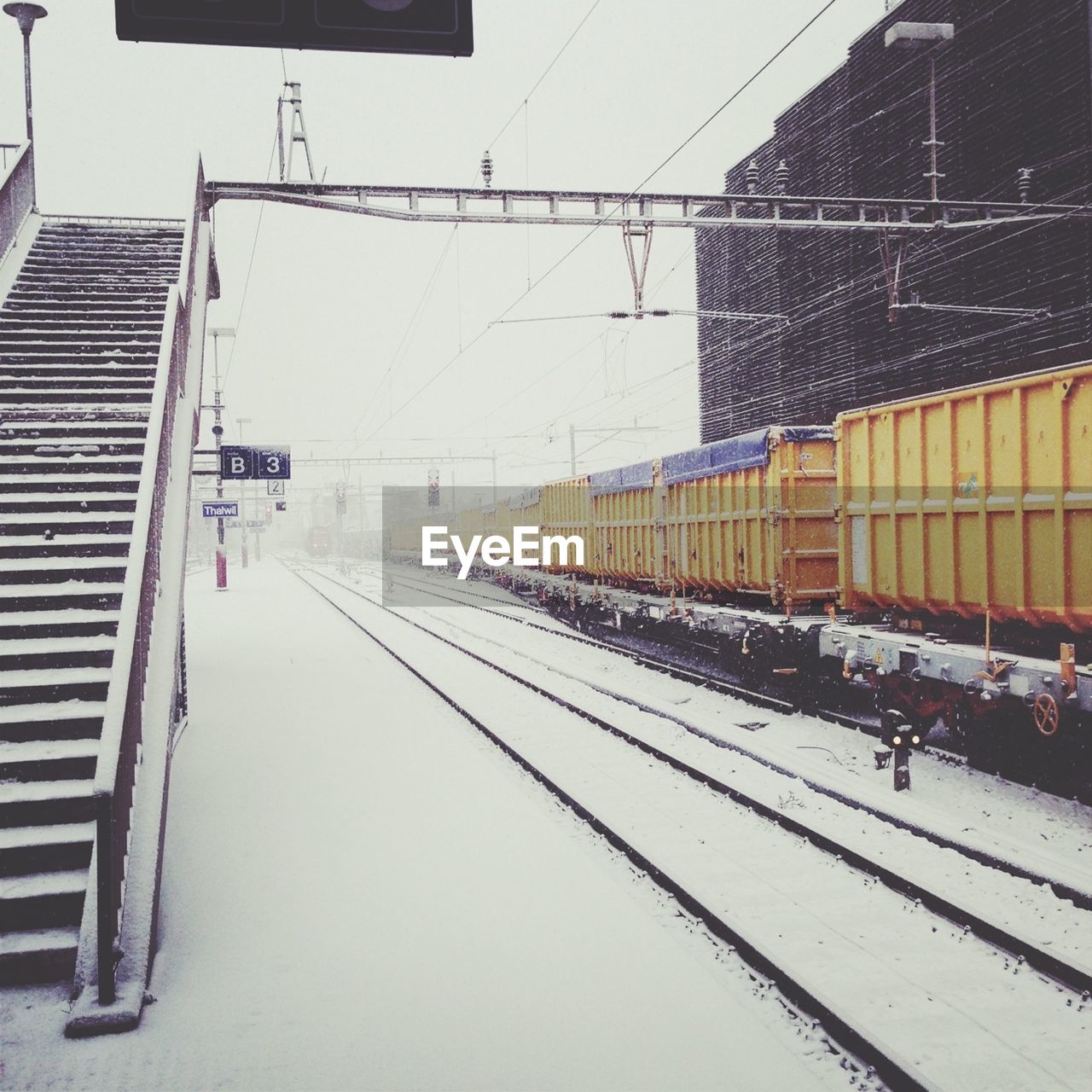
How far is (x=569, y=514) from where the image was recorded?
22.6 m

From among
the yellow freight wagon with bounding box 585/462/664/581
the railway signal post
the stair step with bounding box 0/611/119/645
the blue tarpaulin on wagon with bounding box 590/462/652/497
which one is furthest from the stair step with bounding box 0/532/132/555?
the blue tarpaulin on wagon with bounding box 590/462/652/497

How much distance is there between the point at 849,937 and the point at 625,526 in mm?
13298

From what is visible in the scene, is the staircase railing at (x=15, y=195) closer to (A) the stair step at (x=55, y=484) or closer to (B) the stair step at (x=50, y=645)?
(A) the stair step at (x=55, y=484)

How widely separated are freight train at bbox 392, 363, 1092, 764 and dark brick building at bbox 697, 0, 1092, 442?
263 inches

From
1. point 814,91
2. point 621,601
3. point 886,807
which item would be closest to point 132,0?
point 886,807

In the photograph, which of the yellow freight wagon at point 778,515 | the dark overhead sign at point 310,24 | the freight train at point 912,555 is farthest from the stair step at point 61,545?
the yellow freight wagon at point 778,515

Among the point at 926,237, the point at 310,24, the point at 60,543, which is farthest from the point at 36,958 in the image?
the point at 926,237

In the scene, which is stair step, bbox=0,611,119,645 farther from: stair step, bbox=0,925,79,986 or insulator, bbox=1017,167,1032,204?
insulator, bbox=1017,167,1032,204

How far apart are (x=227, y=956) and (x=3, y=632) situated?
2916mm

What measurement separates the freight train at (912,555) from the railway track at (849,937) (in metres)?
2.09

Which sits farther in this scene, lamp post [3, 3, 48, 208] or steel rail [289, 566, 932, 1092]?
lamp post [3, 3, 48, 208]

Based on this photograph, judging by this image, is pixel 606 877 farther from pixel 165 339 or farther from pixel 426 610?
pixel 426 610

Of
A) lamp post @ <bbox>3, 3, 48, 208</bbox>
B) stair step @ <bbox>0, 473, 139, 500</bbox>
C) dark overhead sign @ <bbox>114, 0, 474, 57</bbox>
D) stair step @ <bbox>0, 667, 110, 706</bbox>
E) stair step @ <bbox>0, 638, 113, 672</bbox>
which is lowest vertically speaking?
stair step @ <bbox>0, 667, 110, 706</bbox>

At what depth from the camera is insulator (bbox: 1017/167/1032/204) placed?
1516 cm
